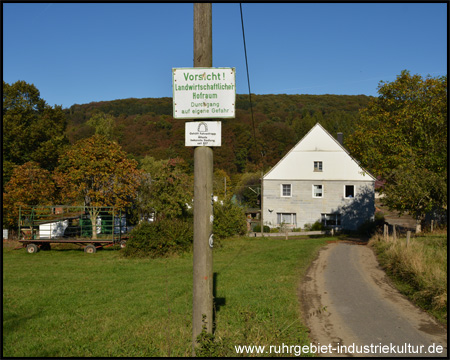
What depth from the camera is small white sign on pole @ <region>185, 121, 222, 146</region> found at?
17.6 feet

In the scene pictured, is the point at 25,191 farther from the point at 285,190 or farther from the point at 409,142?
the point at 409,142

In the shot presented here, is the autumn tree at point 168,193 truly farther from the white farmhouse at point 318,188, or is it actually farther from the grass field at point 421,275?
the white farmhouse at point 318,188

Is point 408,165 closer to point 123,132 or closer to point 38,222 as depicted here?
point 38,222

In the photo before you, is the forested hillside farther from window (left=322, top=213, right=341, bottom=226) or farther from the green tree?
window (left=322, top=213, right=341, bottom=226)

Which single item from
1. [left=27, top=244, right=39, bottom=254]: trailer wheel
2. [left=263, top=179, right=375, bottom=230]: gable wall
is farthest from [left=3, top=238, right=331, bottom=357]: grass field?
[left=263, top=179, right=375, bottom=230]: gable wall

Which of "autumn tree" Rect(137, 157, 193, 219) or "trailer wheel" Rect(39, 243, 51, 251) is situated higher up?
"autumn tree" Rect(137, 157, 193, 219)

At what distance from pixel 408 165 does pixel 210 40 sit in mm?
19932

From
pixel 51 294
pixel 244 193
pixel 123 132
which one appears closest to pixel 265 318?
pixel 51 294

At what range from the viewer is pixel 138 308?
8.72 metres

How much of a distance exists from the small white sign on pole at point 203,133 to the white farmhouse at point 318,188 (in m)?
37.5

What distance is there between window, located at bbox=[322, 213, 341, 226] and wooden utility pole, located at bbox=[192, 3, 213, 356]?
3890 cm

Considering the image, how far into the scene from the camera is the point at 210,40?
17.6ft

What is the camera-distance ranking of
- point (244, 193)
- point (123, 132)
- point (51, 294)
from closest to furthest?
1. point (51, 294)
2. point (244, 193)
3. point (123, 132)

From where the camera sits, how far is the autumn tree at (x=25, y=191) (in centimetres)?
2942
